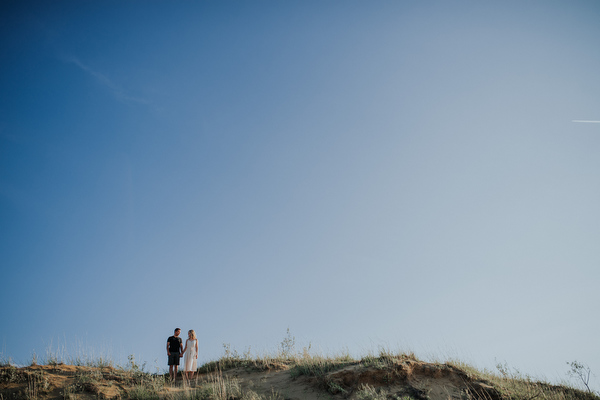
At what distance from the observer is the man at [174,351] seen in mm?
12477

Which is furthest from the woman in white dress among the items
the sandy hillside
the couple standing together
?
the sandy hillside

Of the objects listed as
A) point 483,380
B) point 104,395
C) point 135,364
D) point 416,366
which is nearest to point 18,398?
point 104,395

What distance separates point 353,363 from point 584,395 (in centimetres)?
726

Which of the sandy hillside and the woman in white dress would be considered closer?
the sandy hillside

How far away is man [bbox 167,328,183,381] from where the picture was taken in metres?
12.5

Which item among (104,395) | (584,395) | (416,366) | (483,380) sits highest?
(104,395)

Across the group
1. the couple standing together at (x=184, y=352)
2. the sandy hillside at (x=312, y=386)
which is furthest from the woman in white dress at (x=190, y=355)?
the sandy hillside at (x=312, y=386)

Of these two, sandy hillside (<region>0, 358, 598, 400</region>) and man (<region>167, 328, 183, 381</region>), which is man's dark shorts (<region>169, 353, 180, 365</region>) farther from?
sandy hillside (<region>0, 358, 598, 400</region>)

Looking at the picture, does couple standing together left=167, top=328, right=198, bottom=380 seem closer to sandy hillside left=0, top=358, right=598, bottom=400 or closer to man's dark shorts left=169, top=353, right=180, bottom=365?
man's dark shorts left=169, top=353, right=180, bottom=365

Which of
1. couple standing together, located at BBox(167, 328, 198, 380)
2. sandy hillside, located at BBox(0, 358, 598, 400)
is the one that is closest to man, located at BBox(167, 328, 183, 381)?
couple standing together, located at BBox(167, 328, 198, 380)

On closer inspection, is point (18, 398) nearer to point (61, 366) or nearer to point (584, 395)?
point (61, 366)

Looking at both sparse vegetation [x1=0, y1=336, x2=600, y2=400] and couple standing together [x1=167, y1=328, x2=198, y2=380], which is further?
couple standing together [x1=167, y1=328, x2=198, y2=380]

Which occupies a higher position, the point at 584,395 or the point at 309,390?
the point at 309,390

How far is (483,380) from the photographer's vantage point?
32.5 feet
